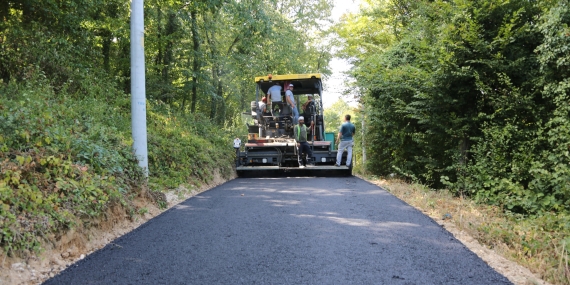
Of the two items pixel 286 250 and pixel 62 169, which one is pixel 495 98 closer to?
pixel 286 250

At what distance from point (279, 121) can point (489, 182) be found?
7.27m

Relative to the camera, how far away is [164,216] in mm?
6086

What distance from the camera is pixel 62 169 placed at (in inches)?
188

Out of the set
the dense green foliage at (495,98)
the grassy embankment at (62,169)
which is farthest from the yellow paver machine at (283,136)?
the grassy embankment at (62,169)

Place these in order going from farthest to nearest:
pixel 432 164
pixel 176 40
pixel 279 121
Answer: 1. pixel 176 40
2. pixel 279 121
3. pixel 432 164

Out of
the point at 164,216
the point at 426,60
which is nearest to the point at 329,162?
the point at 426,60

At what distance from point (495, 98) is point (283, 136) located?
6695mm

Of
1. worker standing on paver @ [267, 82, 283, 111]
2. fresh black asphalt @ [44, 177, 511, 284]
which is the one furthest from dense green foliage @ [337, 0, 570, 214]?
worker standing on paver @ [267, 82, 283, 111]

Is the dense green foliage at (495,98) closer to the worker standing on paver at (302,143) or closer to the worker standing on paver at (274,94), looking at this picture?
the worker standing on paver at (302,143)

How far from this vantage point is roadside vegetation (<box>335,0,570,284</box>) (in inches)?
237

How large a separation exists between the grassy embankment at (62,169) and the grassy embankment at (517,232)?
4478mm

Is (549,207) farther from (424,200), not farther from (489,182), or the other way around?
(424,200)

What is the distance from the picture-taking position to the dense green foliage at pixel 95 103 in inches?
174

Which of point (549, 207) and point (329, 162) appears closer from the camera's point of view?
point (549, 207)
